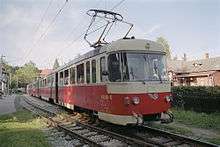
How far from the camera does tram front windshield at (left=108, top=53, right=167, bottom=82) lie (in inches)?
463

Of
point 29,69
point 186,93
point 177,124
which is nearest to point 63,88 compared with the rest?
point 186,93

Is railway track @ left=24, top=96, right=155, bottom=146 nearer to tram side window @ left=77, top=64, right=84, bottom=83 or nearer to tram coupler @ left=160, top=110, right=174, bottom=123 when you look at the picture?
tram coupler @ left=160, top=110, right=174, bottom=123

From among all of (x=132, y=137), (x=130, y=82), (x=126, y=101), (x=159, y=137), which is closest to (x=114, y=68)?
(x=130, y=82)

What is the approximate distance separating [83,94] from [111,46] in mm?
3917

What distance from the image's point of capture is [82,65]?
15.9 m

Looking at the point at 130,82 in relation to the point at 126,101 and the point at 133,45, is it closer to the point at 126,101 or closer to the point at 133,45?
the point at 126,101

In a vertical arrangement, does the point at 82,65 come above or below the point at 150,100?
above

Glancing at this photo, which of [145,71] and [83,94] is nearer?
[145,71]

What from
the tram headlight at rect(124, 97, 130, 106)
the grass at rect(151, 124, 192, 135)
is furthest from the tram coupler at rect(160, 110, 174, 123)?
the tram headlight at rect(124, 97, 130, 106)

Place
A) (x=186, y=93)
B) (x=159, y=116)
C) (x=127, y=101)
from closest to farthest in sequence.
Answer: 1. (x=127, y=101)
2. (x=159, y=116)
3. (x=186, y=93)

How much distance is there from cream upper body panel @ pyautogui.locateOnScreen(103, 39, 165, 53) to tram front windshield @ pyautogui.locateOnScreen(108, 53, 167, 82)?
0.69 feet

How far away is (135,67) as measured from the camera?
39.0 ft

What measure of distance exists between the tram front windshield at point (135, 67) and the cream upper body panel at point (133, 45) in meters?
0.21

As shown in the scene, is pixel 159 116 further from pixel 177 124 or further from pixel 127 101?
pixel 177 124
